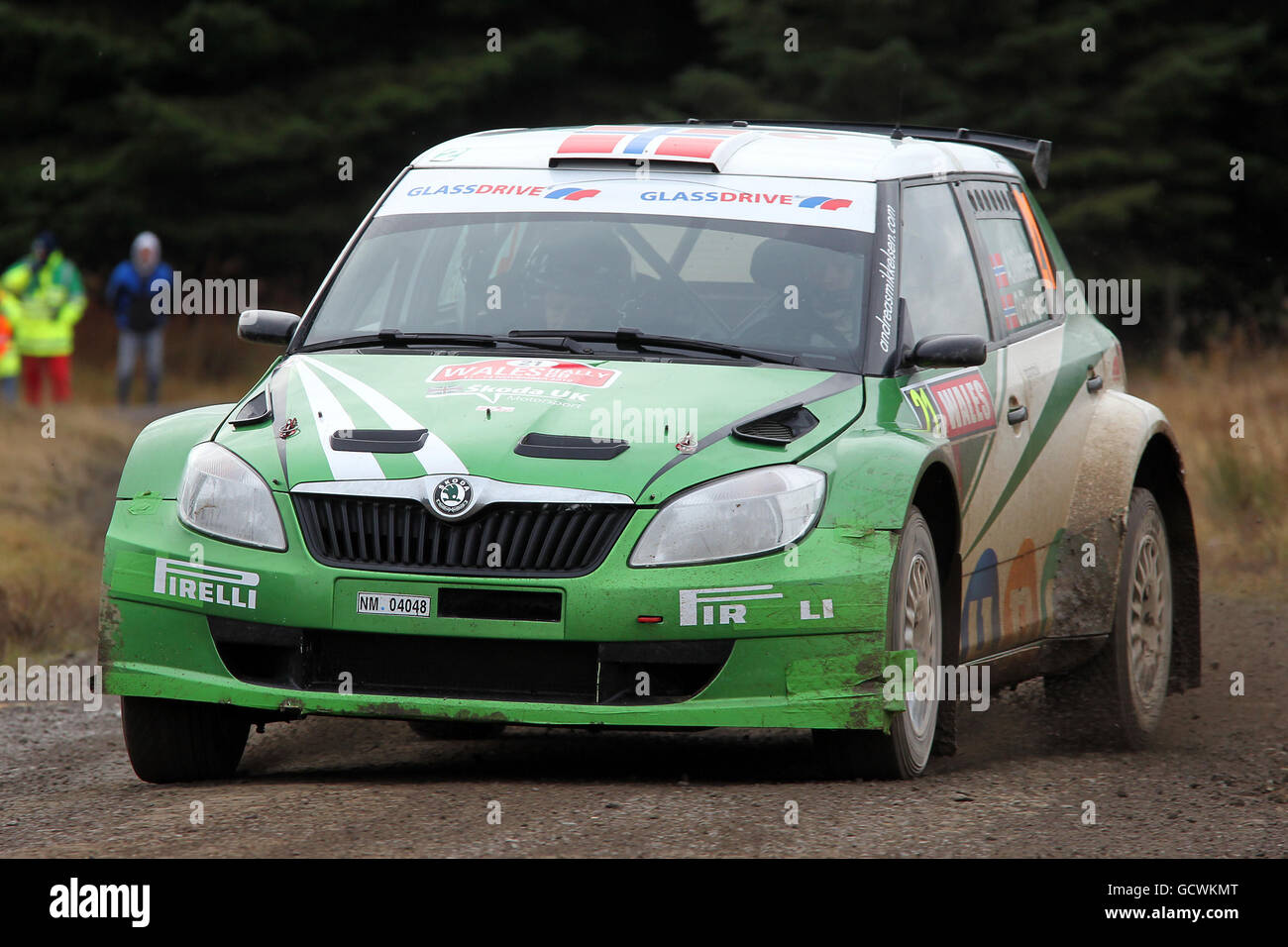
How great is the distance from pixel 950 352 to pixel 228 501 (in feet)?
7.37

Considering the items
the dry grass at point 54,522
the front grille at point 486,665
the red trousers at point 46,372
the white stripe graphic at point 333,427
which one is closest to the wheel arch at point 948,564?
the front grille at point 486,665

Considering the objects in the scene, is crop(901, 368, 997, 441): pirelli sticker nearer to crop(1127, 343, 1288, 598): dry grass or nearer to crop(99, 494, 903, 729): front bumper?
→ crop(99, 494, 903, 729): front bumper

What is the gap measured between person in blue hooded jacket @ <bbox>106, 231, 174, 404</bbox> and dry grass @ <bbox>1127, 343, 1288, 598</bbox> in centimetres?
1143

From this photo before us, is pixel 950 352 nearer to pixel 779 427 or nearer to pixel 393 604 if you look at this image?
pixel 779 427

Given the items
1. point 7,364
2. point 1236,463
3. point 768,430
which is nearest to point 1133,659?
point 768,430

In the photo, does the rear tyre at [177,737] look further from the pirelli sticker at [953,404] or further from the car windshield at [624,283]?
the pirelli sticker at [953,404]

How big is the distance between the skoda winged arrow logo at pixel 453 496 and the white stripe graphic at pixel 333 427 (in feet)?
0.60

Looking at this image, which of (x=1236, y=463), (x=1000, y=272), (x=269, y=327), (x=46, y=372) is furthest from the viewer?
(x=46, y=372)

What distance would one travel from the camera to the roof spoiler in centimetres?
834

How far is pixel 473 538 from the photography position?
19.3 ft

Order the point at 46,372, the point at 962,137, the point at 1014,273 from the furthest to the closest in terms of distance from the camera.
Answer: the point at 46,372
the point at 962,137
the point at 1014,273

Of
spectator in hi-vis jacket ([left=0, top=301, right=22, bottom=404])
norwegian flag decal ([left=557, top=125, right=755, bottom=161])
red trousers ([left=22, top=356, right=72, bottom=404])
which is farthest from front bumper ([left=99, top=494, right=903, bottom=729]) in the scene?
red trousers ([left=22, top=356, right=72, bottom=404])

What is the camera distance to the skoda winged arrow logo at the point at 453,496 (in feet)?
19.2

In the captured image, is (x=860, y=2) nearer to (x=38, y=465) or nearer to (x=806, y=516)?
(x=38, y=465)
